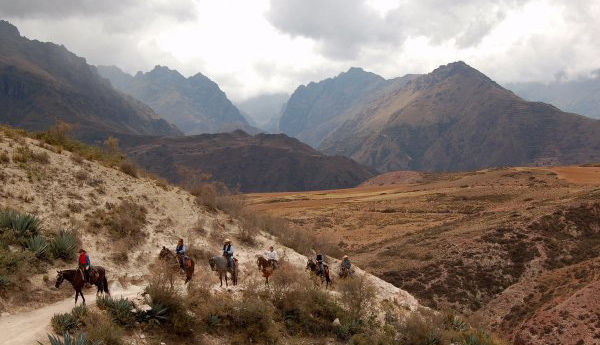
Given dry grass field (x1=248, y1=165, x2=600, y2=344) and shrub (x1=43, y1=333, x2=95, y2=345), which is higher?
shrub (x1=43, y1=333, x2=95, y2=345)

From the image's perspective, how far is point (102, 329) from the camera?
11.7 metres

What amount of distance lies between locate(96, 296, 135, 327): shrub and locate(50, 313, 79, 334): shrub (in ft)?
3.26

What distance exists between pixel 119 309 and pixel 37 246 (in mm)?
5737

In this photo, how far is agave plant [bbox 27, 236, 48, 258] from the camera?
1641 centimetres

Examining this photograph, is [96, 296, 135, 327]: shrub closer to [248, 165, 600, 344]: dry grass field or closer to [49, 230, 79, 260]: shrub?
Result: [49, 230, 79, 260]: shrub

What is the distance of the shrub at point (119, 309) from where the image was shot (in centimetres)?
1316

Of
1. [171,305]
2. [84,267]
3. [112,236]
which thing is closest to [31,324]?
[84,267]

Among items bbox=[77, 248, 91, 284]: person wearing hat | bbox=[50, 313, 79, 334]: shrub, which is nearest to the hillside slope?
bbox=[50, 313, 79, 334]: shrub

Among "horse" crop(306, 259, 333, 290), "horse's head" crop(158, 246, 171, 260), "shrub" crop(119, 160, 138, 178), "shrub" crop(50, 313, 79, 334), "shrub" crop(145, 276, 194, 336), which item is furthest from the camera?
"shrub" crop(119, 160, 138, 178)

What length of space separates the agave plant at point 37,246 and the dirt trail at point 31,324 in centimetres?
271

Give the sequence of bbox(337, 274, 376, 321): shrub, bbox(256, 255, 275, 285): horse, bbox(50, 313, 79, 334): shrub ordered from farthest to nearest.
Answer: bbox(256, 255, 275, 285): horse → bbox(337, 274, 376, 321): shrub → bbox(50, 313, 79, 334): shrub

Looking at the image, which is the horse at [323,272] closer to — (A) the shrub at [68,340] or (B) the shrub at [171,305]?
(B) the shrub at [171,305]

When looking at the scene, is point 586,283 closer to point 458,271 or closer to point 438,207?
point 458,271

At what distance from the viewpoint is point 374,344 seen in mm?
16797
